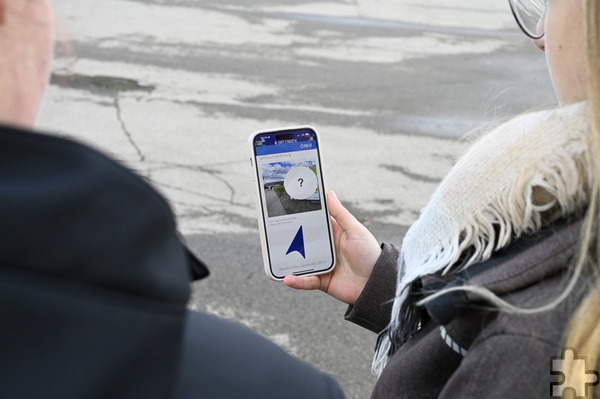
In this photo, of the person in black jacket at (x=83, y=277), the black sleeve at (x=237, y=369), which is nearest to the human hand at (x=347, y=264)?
the black sleeve at (x=237, y=369)

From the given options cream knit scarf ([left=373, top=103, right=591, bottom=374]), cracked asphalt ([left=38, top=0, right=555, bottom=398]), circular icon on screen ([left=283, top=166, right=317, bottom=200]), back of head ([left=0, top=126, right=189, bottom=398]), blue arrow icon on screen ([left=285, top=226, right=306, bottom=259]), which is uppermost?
back of head ([left=0, top=126, right=189, bottom=398])

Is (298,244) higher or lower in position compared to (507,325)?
lower

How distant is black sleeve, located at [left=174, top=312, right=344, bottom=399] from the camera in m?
0.89

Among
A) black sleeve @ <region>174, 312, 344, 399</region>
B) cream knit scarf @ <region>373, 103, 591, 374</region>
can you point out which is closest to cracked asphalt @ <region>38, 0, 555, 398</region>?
cream knit scarf @ <region>373, 103, 591, 374</region>

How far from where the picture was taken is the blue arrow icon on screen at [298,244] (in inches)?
86.7

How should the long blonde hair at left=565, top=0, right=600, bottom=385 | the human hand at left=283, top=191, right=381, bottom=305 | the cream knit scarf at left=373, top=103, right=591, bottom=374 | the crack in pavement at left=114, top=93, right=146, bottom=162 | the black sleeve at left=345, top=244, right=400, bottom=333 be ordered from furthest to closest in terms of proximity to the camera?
the crack in pavement at left=114, top=93, right=146, bottom=162
the human hand at left=283, top=191, right=381, bottom=305
the black sleeve at left=345, top=244, right=400, bottom=333
the cream knit scarf at left=373, top=103, right=591, bottom=374
the long blonde hair at left=565, top=0, right=600, bottom=385

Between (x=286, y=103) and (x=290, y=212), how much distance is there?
5711 millimetres

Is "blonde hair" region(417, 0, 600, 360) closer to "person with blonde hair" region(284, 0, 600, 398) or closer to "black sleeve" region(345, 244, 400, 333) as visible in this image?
"person with blonde hair" region(284, 0, 600, 398)

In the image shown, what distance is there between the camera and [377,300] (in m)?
1.97

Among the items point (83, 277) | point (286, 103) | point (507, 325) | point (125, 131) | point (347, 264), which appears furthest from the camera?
point (286, 103)

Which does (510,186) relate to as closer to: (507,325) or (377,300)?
(507,325)

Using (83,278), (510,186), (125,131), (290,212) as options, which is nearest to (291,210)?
(290,212)

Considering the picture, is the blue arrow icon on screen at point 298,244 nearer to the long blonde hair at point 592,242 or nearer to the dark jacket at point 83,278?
the long blonde hair at point 592,242

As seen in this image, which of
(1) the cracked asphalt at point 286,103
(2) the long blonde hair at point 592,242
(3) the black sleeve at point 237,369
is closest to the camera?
(3) the black sleeve at point 237,369
